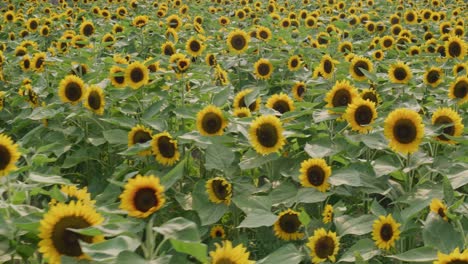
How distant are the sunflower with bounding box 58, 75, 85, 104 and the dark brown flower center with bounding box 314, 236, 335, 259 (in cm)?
187

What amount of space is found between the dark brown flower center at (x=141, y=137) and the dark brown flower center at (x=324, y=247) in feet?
3.84

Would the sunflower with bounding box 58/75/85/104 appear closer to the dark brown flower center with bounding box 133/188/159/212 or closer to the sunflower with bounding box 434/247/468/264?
the dark brown flower center with bounding box 133/188/159/212

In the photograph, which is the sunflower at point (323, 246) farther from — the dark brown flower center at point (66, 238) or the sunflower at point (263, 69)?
the sunflower at point (263, 69)

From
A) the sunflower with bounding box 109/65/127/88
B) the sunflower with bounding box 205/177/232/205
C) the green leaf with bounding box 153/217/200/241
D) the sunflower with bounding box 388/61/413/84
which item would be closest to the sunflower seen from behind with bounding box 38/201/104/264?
the green leaf with bounding box 153/217/200/241

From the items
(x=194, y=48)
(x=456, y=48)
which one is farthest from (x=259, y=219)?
(x=456, y=48)

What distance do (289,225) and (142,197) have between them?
32.5 inches

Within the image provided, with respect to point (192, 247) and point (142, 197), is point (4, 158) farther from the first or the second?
point (192, 247)

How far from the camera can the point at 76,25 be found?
27.5 ft

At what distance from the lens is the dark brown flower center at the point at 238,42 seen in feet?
17.4

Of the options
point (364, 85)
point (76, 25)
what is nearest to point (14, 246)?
point (364, 85)

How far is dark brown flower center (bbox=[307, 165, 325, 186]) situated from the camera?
2725mm

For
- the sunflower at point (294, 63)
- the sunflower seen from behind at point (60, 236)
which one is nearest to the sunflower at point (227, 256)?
the sunflower seen from behind at point (60, 236)

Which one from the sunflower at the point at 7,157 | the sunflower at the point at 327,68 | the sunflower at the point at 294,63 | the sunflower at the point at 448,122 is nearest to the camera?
the sunflower at the point at 7,157

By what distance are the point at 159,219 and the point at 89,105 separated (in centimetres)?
98
